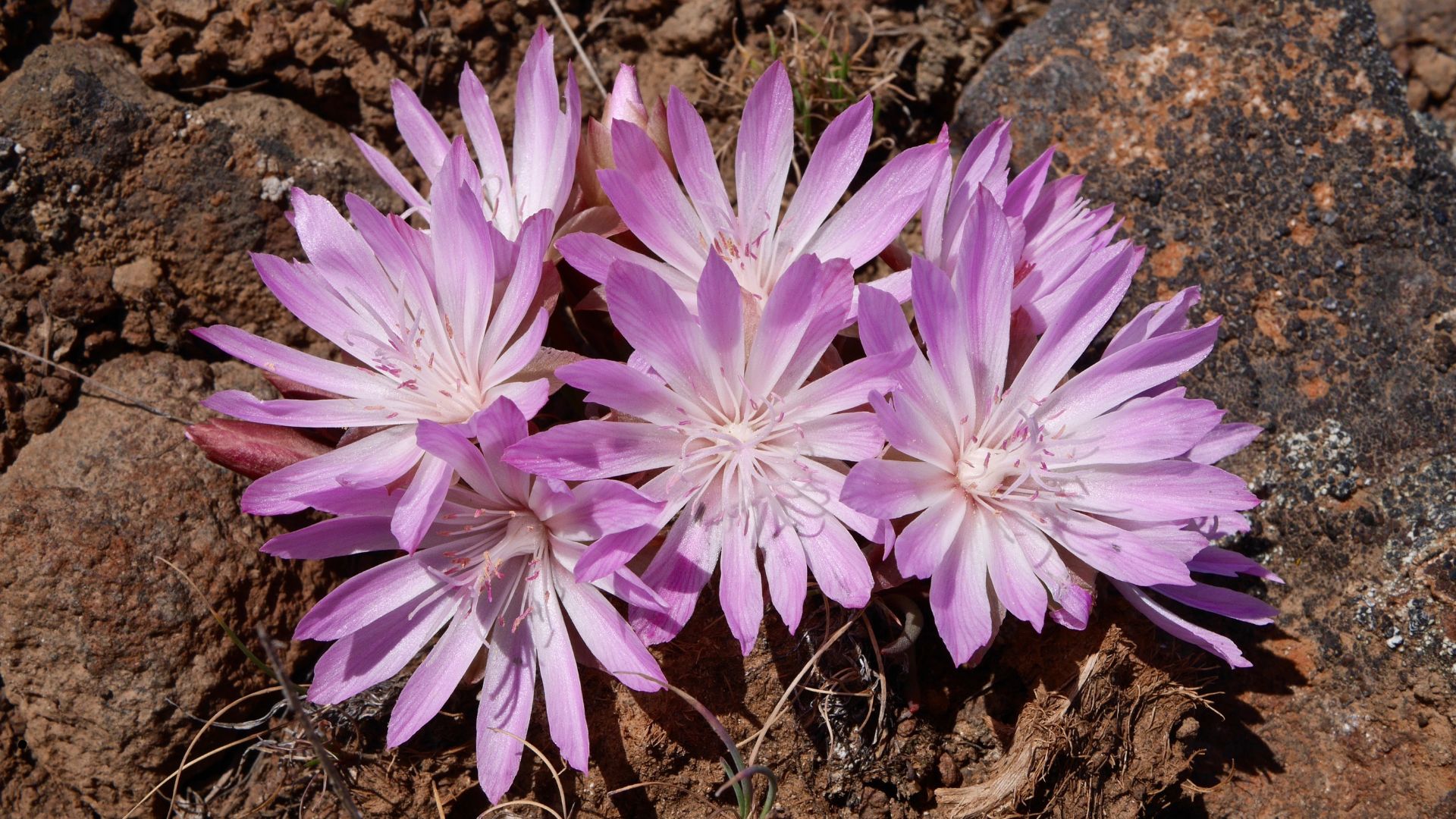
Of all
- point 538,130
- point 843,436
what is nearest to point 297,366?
point 538,130

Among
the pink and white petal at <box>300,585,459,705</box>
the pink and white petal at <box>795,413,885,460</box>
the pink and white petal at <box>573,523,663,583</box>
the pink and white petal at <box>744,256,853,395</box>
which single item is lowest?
the pink and white petal at <box>300,585,459,705</box>

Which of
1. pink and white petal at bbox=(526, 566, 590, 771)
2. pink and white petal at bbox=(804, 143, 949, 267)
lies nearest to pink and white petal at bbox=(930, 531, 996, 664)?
pink and white petal at bbox=(804, 143, 949, 267)

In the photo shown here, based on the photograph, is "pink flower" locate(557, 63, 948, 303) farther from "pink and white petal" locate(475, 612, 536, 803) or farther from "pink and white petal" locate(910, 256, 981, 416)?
"pink and white petal" locate(475, 612, 536, 803)

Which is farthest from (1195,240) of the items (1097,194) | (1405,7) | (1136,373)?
(1405,7)

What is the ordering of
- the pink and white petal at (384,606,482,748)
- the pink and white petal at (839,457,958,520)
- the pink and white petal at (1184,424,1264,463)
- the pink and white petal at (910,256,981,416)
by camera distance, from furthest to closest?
1. the pink and white petal at (1184,424,1264,463)
2. the pink and white petal at (384,606,482,748)
3. the pink and white petal at (910,256,981,416)
4. the pink and white petal at (839,457,958,520)

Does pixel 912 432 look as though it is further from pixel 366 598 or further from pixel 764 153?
pixel 366 598

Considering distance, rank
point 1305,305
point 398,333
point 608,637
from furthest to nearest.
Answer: point 1305,305, point 398,333, point 608,637
